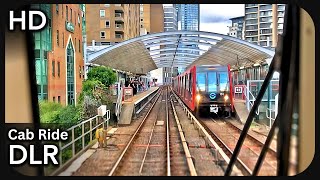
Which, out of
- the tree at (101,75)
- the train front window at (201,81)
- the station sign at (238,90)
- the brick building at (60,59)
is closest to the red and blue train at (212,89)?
the train front window at (201,81)

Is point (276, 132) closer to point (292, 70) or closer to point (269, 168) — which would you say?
point (292, 70)

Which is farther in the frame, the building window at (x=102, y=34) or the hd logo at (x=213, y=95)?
the building window at (x=102, y=34)

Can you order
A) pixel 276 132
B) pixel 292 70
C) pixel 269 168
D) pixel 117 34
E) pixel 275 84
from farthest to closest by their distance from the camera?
pixel 117 34
pixel 275 84
pixel 269 168
pixel 276 132
pixel 292 70

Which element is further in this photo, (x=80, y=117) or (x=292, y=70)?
(x=80, y=117)

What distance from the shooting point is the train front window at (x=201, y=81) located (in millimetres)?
14477

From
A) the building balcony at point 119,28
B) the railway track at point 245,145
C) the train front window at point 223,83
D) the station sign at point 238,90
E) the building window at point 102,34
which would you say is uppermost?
the building balcony at point 119,28

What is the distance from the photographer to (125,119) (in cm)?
1468

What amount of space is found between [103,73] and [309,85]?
14.2 metres

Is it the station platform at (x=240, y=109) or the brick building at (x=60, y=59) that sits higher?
the brick building at (x=60, y=59)

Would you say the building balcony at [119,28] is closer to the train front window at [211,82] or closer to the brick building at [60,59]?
the train front window at [211,82]

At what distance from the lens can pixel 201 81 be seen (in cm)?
1450

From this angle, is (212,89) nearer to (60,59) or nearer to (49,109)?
(60,59)

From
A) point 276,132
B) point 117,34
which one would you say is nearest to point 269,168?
point 276,132

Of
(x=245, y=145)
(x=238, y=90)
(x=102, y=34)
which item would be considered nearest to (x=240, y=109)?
(x=238, y=90)
